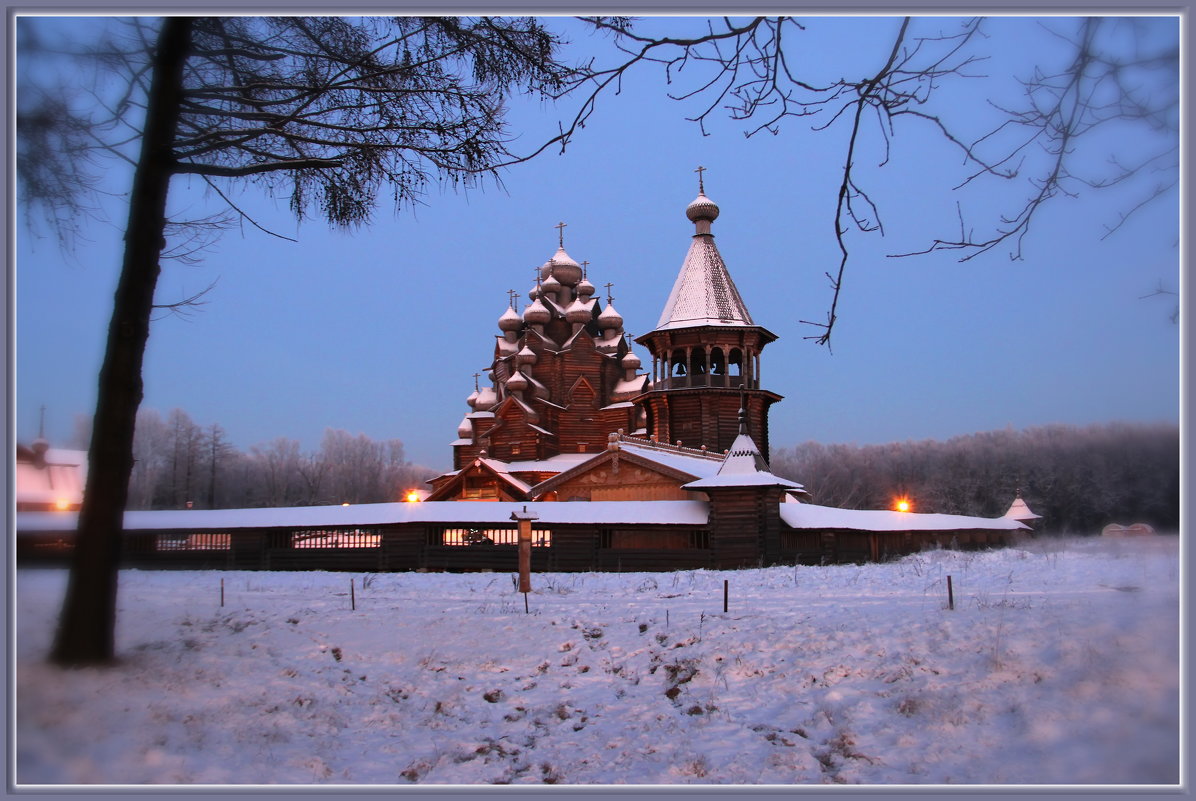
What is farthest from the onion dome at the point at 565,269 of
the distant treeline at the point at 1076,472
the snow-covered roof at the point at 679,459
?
the distant treeline at the point at 1076,472

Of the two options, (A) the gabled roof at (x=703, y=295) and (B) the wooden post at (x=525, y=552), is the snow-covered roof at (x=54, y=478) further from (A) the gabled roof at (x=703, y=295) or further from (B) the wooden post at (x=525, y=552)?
A: (A) the gabled roof at (x=703, y=295)

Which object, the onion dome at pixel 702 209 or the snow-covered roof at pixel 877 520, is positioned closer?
the snow-covered roof at pixel 877 520

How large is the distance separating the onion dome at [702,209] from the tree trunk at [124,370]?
94.4ft

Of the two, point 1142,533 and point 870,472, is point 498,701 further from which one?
point 870,472

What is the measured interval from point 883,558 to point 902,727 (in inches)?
784

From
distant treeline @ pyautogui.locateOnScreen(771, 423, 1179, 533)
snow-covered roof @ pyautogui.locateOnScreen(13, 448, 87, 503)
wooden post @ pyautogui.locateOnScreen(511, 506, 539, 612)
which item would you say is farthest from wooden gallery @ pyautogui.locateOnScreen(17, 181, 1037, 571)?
snow-covered roof @ pyautogui.locateOnScreen(13, 448, 87, 503)

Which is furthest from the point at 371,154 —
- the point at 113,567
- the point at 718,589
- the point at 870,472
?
the point at 870,472

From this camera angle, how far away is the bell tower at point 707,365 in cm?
3203

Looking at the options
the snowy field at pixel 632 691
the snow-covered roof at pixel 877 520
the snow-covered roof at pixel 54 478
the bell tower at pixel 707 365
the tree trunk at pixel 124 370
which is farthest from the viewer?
the bell tower at pixel 707 365

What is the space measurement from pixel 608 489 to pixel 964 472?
11.5m

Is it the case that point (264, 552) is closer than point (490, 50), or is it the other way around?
point (490, 50)

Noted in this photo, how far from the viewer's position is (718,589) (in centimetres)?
1645

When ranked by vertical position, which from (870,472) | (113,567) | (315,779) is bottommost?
(315,779)

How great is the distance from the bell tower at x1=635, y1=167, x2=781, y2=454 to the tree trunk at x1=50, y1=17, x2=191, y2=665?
25984 mm
